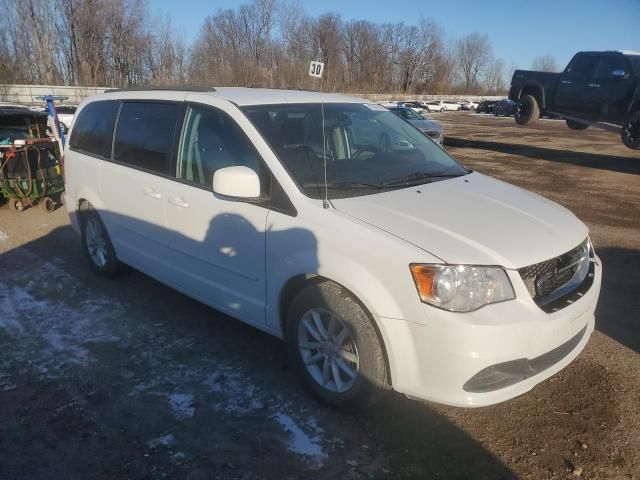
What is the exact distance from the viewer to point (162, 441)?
281 cm

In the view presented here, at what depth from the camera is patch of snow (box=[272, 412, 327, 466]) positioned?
106 inches

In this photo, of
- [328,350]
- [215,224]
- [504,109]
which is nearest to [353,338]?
[328,350]

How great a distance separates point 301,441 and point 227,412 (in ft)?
1.69

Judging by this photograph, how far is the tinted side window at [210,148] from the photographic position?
3.39m

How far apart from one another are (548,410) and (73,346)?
3.28 metres

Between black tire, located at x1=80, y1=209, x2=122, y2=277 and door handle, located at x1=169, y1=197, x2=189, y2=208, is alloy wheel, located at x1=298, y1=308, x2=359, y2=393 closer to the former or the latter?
door handle, located at x1=169, y1=197, x2=189, y2=208

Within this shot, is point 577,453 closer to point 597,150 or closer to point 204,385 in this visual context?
point 204,385

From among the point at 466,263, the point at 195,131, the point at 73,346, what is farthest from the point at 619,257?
the point at 73,346

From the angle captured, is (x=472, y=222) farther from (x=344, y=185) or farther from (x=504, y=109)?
(x=504, y=109)

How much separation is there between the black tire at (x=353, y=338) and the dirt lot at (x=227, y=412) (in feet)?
0.45

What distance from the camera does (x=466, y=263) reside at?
99.4 inches

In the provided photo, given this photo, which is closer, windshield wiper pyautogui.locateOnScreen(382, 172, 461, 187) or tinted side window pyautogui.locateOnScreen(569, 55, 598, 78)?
windshield wiper pyautogui.locateOnScreen(382, 172, 461, 187)

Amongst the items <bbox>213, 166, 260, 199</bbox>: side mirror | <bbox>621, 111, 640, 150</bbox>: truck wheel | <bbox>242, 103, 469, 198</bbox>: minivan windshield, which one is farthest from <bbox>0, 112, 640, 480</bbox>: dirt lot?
<bbox>621, 111, 640, 150</bbox>: truck wheel

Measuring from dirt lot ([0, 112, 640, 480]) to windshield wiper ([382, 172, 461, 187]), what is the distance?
4.49ft
